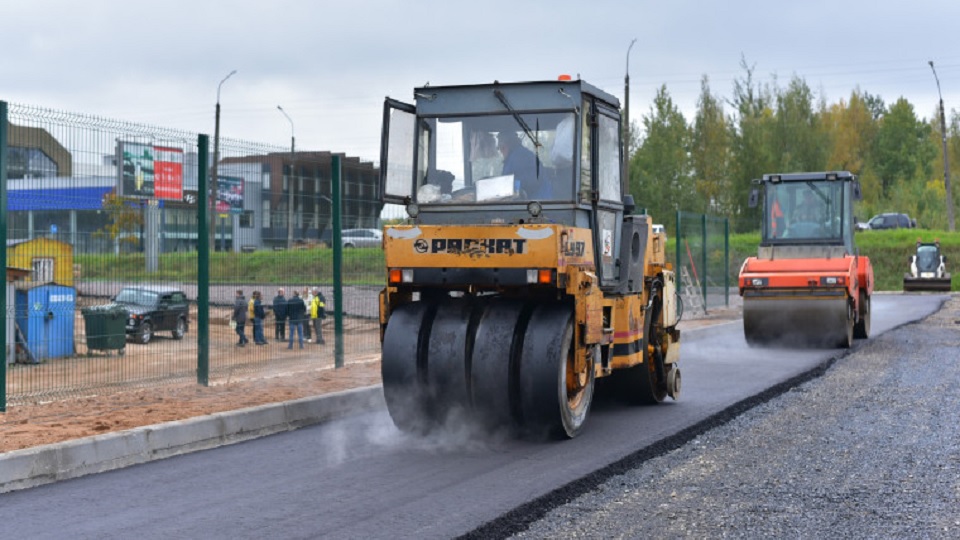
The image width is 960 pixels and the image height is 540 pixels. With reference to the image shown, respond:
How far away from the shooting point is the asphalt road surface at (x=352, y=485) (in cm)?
587

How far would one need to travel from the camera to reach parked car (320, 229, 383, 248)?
1291cm

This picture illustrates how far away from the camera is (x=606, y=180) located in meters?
9.40

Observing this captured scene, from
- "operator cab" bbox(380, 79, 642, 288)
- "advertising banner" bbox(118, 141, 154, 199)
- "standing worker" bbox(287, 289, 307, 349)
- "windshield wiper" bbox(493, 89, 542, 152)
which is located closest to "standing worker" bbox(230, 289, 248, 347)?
"standing worker" bbox(287, 289, 307, 349)

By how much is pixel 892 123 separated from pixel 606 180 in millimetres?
72552

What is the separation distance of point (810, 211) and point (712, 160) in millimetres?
33141

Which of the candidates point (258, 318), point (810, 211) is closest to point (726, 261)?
point (810, 211)

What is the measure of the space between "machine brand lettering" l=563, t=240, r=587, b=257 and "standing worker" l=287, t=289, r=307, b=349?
180 inches

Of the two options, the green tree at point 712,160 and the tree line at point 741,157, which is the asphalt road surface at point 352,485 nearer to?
the tree line at point 741,157

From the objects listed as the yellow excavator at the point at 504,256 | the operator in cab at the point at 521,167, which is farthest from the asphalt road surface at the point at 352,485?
the operator in cab at the point at 521,167

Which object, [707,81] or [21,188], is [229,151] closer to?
[21,188]

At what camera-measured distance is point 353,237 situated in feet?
42.8

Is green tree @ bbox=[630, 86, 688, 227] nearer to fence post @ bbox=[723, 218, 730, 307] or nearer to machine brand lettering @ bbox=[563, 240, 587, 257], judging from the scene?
fence post @ bbox=[723, 218, 730, 307]

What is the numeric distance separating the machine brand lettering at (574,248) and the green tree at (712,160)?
42.3 m

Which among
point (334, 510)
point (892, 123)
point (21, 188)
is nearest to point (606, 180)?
point (334, 510)
